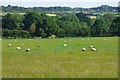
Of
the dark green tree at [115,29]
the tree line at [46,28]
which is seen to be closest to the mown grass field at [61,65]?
the tree line at [46,28]

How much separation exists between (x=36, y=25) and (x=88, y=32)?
16.6 m

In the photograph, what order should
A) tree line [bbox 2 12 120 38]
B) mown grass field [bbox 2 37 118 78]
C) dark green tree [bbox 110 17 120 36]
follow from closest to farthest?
mown grass field [bbox 2 37 118 78] → dark green tree [bbox 110 17 120 36] → tree line [bbox 2 12 120 38]

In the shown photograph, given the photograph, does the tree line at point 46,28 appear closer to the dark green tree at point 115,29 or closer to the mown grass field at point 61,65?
the dark green tree at point 115,29

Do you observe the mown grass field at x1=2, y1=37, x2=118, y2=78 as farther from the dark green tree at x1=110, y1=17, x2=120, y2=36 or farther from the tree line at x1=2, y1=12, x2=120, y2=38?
the dark green tree at x1=110, y1=17, x2=120, y2=36

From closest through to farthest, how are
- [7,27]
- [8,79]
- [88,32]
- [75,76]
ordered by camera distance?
[8,79] < [75,76] < [88,32] < [7,27]

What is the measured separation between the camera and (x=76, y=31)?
112625mm

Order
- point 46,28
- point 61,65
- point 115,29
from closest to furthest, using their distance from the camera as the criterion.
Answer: point 61,65, point 115,29, point 46,28

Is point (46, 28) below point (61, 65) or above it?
below

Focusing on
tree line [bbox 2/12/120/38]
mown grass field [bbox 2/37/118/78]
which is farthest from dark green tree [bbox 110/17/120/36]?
mown grass field [bbox 2/37/118/78]

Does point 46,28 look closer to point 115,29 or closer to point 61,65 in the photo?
point 115,29

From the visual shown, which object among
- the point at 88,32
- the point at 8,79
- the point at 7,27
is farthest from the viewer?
the point at 7,27

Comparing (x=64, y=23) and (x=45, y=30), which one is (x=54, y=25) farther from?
(x=64, y=23)

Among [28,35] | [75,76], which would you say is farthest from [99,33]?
[75,76]

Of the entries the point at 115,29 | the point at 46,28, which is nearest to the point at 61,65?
the point at 115,29
